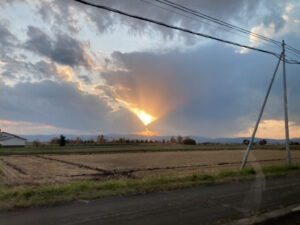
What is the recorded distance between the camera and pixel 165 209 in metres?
7.23

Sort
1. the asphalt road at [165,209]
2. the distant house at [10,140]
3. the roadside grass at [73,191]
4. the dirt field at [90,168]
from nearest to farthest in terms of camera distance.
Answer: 1. the asphalt road at [165,209]
2. the roadside grass at [73,191]
3. the dirt field at [90,168]
4. the distant house at [10,140]

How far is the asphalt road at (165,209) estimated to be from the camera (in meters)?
6.16

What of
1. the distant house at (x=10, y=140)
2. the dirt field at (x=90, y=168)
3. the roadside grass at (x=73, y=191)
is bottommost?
the dirt field at (x=90, y=168)

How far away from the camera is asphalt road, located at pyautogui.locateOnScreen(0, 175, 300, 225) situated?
6164 millimetres

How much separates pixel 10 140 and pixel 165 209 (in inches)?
3886

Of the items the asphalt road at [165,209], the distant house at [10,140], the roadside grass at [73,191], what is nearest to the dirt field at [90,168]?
the roadside grass at [73,191]

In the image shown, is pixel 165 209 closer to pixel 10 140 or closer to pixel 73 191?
pixel 73 191

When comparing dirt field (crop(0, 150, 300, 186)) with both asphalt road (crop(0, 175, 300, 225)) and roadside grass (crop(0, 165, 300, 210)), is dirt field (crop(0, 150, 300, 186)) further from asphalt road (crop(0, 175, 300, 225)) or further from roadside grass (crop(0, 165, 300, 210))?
asphalt road (crop(0, 175, 300, 225))

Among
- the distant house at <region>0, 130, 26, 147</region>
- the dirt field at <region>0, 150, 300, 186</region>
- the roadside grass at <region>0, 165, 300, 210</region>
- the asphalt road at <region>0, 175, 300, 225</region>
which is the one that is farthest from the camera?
the distant house at <region>0, 130, 26, 147</region>

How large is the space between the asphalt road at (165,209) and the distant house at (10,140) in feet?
307

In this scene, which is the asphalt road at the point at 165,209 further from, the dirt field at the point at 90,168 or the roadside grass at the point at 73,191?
the dirt field at the point at 90,168

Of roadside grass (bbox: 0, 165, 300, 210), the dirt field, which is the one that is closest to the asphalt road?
roadside grass (bbox: 0, 165, 300, 210)

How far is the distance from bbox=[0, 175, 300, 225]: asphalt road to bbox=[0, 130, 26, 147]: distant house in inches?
3689

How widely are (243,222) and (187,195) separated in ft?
10.6
